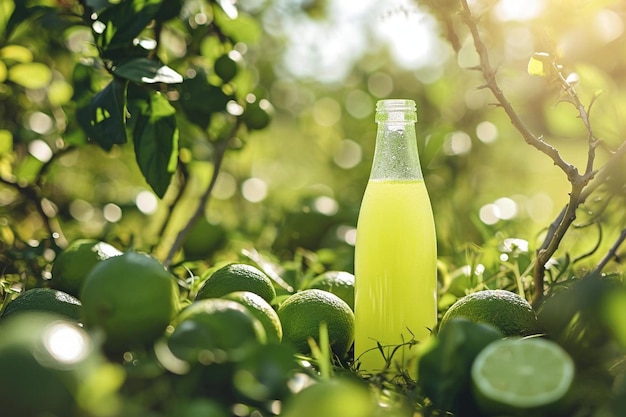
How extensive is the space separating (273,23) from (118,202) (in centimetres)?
79

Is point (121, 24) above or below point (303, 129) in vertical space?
above

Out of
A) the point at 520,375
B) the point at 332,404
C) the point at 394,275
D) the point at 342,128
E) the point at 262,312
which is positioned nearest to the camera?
the point at 332,404

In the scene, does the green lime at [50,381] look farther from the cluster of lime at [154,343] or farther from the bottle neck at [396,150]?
the bottle neck at [396,150]

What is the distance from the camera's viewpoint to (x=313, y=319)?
87 centimetres

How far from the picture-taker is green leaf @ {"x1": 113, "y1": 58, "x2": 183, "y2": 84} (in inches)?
36.4

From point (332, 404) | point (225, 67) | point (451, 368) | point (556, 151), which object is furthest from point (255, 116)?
point (332, 404)

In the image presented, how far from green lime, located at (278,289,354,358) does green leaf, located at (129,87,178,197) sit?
263mm

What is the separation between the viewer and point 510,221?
54.9 inches

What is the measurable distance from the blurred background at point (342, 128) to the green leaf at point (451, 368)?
348mm

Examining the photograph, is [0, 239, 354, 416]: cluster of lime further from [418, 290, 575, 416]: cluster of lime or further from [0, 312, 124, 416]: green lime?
[418, 290, 575, 416]: cluster of lime

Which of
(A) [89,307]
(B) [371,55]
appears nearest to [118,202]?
(A) [89,307]

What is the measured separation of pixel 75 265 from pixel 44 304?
148 millimetres

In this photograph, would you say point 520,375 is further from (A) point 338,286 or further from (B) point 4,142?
(B) point 4,142

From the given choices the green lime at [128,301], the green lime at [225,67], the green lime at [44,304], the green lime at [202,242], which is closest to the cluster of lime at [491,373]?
the green lime at [128,301]
